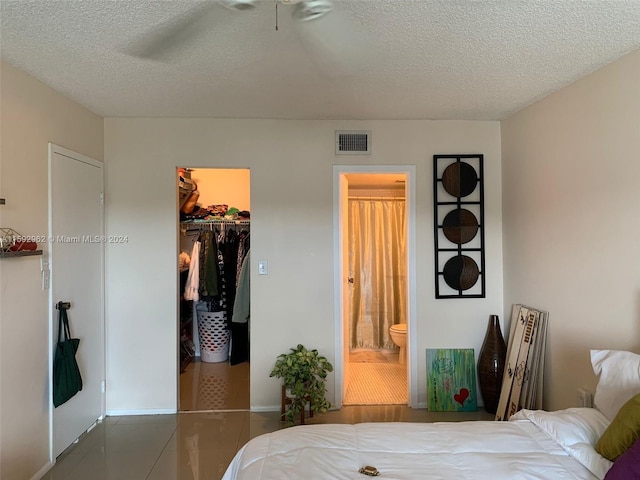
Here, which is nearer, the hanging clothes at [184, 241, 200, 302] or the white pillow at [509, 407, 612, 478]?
the white pillow at [509, 407, 612, 478]

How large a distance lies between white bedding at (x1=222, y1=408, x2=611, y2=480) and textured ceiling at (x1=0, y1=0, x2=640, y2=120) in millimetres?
1461

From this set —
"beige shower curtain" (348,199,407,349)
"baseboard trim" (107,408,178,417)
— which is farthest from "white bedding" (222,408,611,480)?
"beige shower curtain" (348,199,407,349)

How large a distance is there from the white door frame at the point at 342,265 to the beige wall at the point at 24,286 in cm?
193

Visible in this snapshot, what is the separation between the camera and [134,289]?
122 inches

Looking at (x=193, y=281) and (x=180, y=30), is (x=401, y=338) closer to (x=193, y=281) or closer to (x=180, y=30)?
(x=193, y=281)

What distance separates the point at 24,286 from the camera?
7.05 ft

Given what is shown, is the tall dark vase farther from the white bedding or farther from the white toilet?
the white bedding

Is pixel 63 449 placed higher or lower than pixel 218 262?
lower

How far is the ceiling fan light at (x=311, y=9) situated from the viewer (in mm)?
1149

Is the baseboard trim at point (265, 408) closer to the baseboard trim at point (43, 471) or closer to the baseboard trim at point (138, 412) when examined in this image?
the baseboard trim at point (138, 412)

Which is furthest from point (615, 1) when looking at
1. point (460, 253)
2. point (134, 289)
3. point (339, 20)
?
point (134, 289)

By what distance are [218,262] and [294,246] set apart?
1356 mm

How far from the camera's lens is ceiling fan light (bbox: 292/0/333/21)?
1149 mm

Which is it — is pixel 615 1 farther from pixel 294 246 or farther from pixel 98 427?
pixel 98 427
